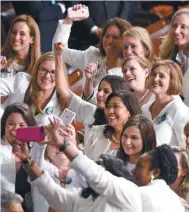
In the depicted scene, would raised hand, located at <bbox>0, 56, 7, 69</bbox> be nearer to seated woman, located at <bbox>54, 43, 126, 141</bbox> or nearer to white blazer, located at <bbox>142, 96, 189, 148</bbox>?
seated woman, located at <bbox>54, 43, 126, 141</bbox>

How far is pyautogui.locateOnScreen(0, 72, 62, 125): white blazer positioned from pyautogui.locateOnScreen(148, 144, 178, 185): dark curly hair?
52.7 inches

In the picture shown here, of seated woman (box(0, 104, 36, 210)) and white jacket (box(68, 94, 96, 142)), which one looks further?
white jacket (box(68, 94, 96, 142))

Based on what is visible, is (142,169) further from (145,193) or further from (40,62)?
(40,62)

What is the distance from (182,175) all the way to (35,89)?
4.81ft

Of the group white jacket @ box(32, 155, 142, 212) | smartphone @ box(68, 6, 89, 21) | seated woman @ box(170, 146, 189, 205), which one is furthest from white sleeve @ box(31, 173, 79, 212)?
smartphone @ box(68, 6, 89, 21)

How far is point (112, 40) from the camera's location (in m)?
11.5

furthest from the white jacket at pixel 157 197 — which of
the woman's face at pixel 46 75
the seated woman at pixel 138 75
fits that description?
the woman's face at pixel 46 75

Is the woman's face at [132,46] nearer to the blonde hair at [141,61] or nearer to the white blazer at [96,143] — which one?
the blonde hair at [141,61]

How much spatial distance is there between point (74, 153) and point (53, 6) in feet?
14.0

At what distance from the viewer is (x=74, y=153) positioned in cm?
902

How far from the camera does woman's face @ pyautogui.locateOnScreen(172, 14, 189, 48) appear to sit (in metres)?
11.5

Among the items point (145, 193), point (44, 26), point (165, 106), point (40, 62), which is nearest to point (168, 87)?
point (165, 106)

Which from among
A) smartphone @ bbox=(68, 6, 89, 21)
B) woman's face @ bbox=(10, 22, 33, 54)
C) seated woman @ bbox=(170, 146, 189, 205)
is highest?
smartphone @ bbox=(68, 6, 89, 21)

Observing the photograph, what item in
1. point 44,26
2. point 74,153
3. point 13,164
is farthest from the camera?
point 44,26
